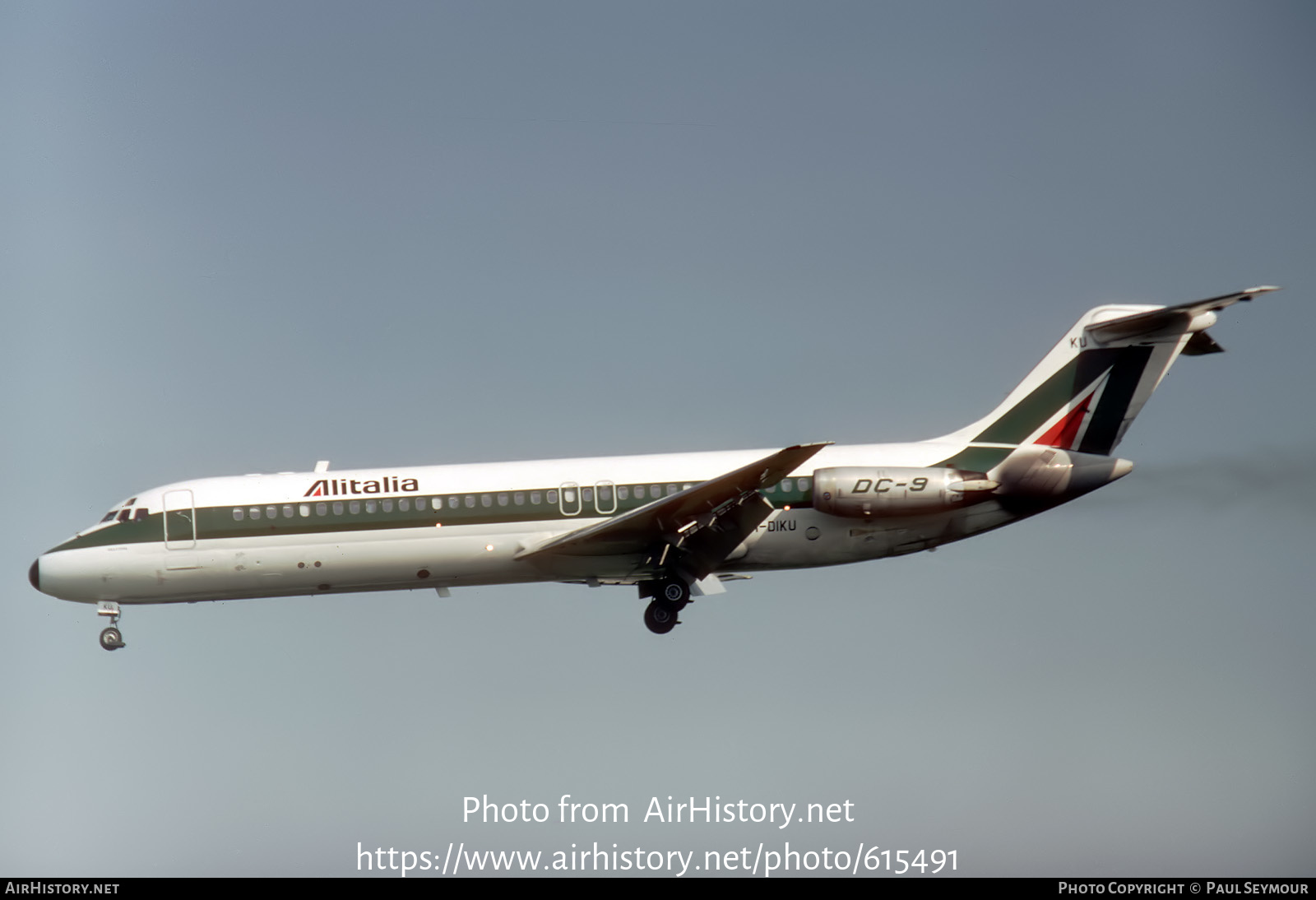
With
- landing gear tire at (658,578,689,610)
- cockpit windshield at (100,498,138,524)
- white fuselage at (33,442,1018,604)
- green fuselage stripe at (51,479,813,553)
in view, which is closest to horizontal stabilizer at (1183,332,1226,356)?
white fuselage at (33,442,1018,604)

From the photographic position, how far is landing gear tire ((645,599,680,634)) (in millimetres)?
29406

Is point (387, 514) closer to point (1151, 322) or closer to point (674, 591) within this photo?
point (674, 591)

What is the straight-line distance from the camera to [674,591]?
96.1ft

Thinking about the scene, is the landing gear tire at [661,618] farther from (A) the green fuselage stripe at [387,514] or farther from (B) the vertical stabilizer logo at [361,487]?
(B) the vertical stabilizer logo at [361,487]

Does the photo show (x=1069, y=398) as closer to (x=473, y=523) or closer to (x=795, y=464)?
(x=795, y=464)

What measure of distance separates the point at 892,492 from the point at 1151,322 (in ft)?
25.4

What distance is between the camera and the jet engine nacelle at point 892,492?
91.8 feet

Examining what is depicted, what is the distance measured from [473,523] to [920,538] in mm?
10184

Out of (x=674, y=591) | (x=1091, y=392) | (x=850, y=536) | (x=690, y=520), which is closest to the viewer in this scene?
(x=690, y=520)

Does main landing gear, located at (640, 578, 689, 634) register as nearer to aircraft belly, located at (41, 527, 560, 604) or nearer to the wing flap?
the wing flap

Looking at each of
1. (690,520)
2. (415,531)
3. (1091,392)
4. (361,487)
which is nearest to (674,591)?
(690,520)

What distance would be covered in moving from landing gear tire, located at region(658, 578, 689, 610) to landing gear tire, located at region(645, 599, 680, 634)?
4.4 inches

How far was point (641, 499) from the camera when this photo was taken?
2906cm
